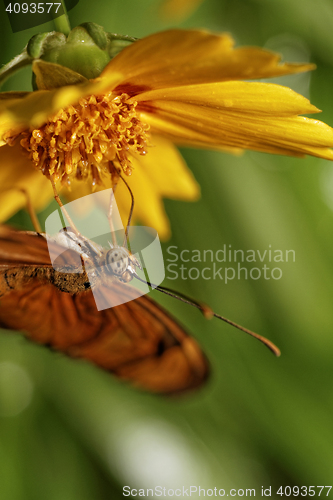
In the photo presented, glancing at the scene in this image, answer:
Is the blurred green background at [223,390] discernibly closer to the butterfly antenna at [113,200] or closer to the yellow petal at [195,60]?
the butterfly antenna at [113,200]

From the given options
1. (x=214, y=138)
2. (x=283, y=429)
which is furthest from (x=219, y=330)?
(x=214, y=138)

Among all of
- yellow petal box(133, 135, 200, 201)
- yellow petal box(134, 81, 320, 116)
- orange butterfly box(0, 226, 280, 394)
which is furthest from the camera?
yellow petal box(133, 135, 200, 201)

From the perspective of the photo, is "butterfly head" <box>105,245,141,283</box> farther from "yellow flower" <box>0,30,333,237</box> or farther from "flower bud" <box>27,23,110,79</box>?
"flower bud" <box>27,23,110,79</box>

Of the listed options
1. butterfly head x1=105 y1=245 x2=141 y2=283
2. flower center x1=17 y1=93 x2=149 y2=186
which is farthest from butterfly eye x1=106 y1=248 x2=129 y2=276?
flower center x1=17 y1=93 x2=149 y2=186

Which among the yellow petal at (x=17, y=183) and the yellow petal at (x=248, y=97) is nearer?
the yellow petal at (x=248, y=97)

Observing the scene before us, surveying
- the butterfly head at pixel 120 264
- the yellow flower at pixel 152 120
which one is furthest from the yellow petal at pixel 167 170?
the butterfly head at pixel 120 264

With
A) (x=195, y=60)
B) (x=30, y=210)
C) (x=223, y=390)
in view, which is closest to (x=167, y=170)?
(x=30, y=210)

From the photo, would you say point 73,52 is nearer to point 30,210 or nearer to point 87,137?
point 87,137
